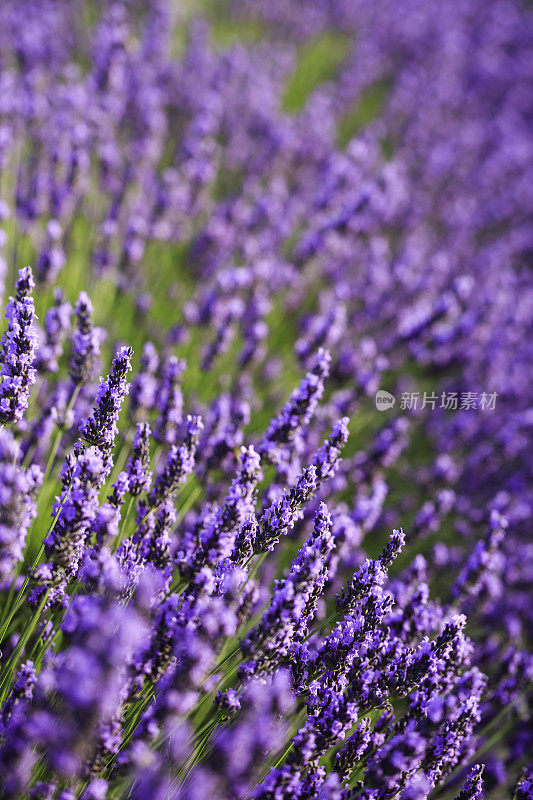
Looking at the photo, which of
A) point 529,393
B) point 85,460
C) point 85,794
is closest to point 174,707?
point 85,794

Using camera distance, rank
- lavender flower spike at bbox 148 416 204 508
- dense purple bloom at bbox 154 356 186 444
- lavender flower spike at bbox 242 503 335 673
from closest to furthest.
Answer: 1. lavender flower spike at bbox 242 503 335 673
2. lavender flower spike at bbox 148 416 204 508
3. dense purple bloom at bbox 154 356 186 444

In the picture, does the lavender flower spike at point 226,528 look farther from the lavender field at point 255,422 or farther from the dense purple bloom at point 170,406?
the dense purple bloom at point 170,406

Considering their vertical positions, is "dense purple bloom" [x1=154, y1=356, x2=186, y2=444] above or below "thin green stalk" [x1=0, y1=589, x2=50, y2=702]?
above

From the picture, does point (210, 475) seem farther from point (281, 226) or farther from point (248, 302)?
point (281, 226)

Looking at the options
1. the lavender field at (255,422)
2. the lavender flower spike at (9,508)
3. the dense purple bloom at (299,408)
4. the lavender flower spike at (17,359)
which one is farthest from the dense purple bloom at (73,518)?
the dense purple bloom at (299,408)

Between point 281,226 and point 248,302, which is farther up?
point 281,226

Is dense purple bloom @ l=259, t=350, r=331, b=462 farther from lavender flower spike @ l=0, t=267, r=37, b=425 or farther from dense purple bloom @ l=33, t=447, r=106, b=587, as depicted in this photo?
lavender flower spike @ l=0, t=267, r=37, b=425

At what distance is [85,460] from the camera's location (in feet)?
4.94

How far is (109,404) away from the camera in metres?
1.74

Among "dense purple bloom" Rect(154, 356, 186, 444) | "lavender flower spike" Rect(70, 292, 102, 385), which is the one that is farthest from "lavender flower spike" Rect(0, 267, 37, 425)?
"dense purple bloom" Rect(154, 356, 186, 444)

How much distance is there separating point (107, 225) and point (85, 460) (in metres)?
2.33

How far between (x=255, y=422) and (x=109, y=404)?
71.4 inches

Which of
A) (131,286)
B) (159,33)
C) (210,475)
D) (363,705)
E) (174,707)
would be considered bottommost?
(174,707)

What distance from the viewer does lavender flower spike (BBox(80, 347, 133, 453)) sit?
171 cm
